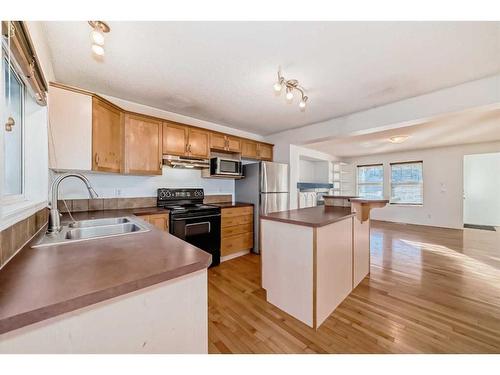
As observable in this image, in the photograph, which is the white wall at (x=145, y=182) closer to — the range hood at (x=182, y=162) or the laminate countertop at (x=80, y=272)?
the range hood at (x=182, y=162)

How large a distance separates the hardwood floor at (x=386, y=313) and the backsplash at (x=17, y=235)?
1.36 m

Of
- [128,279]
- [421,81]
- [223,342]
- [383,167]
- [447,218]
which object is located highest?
[421,81]

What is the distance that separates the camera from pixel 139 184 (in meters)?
2.93

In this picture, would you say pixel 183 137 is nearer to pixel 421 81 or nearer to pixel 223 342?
pixel 223 342

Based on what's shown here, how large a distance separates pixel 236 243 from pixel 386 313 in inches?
85.7

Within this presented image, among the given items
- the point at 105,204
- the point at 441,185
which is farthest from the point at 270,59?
the point at 441,185

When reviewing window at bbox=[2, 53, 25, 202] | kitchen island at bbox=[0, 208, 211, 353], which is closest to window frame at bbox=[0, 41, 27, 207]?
window at bbox=[2, 53, 25, 202]

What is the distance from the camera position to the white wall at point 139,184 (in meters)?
2.42

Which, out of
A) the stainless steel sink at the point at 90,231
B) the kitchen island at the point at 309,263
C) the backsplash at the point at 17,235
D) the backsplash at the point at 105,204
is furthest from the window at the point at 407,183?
the backsplash at the point at 17,235

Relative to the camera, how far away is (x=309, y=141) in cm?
393

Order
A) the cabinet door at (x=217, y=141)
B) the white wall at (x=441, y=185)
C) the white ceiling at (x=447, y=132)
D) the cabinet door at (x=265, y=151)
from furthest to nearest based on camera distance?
1. the white wall at (x=441, y=185)
2. the cabinet door at (x=265, y=151)
3. the cabinet door at (x=217, y=141)
4. the white ceiling at (x=447, y=132)

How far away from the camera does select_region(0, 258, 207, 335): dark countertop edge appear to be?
1.56 ft
